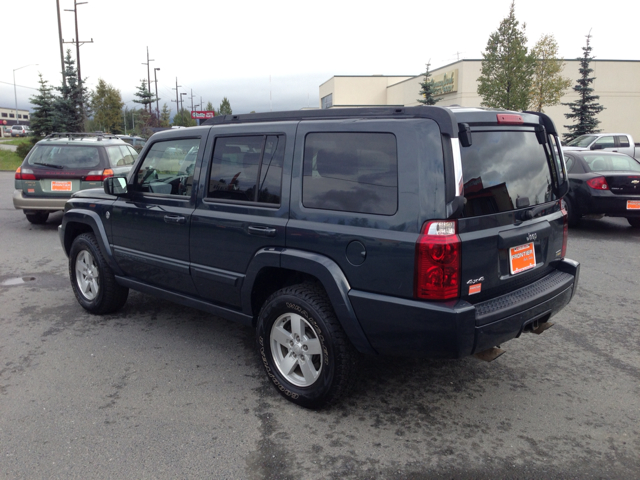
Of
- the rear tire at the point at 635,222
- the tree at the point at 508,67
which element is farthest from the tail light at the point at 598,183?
the tree at the point at 508,67

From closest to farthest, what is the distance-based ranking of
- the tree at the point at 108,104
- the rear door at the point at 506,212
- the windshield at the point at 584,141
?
the rear door at the point at 506,212, the windshield at the point at 584,141, the tree at the point at 108,104

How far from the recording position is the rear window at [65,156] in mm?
9648

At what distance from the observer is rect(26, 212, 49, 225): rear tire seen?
10.4m

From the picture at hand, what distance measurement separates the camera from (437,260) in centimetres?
283

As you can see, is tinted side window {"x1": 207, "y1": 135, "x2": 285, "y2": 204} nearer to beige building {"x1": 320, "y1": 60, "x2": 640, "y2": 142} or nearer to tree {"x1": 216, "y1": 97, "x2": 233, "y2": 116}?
beige building {"x1": 320, "y1": 60, "x2": 640, "y2": 142}

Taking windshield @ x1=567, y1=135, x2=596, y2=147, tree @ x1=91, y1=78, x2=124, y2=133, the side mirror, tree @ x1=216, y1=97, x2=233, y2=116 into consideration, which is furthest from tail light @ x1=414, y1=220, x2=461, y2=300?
tree @ x1=216, y1=97, x2=233, y2=116

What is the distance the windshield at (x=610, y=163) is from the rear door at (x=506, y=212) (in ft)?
23.4

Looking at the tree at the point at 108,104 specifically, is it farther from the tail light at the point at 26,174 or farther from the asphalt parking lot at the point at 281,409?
the asphalt parking lot at the point at 281,409

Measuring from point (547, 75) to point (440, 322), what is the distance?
3239cm

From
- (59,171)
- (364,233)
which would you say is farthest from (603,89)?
(364,233)

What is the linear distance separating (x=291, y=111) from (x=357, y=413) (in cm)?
209

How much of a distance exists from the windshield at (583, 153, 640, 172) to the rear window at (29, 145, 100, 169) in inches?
364

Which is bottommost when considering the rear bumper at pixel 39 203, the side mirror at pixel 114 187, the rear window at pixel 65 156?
the rear bumper at pixel 39 203

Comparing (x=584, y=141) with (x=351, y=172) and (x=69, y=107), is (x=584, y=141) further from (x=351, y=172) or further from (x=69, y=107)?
(x=69, y=107)
